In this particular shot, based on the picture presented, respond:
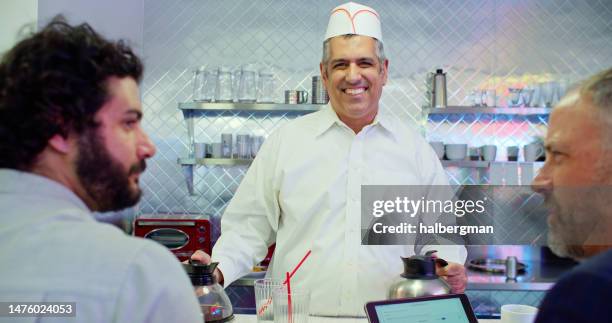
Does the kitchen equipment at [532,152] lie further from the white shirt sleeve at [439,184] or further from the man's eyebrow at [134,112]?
the man's eyebrow at [134,112]

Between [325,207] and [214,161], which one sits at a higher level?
[214,161]

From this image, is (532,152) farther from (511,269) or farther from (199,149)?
(199,149)

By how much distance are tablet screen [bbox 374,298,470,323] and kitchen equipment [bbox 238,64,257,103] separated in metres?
2.95

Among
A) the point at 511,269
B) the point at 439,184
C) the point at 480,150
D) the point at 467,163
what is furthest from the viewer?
the point at 480,150

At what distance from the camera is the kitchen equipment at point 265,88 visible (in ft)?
14.3

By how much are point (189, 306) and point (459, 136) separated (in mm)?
3951

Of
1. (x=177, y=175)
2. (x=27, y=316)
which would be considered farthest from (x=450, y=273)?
(x=177, y=175)

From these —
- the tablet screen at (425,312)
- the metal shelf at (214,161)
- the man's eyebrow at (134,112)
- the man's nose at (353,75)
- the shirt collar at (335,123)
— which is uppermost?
the man's nose at (353,75)

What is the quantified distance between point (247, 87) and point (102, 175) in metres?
3.40

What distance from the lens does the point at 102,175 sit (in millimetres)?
952

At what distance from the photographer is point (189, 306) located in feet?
3.05

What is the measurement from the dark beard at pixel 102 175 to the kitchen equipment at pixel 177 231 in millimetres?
3133

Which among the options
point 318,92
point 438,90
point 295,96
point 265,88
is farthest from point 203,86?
point 438,90

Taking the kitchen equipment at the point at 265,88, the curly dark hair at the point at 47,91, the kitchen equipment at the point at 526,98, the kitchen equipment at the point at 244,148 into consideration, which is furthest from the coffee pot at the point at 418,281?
the kitchen equipment at the point at 526,98
